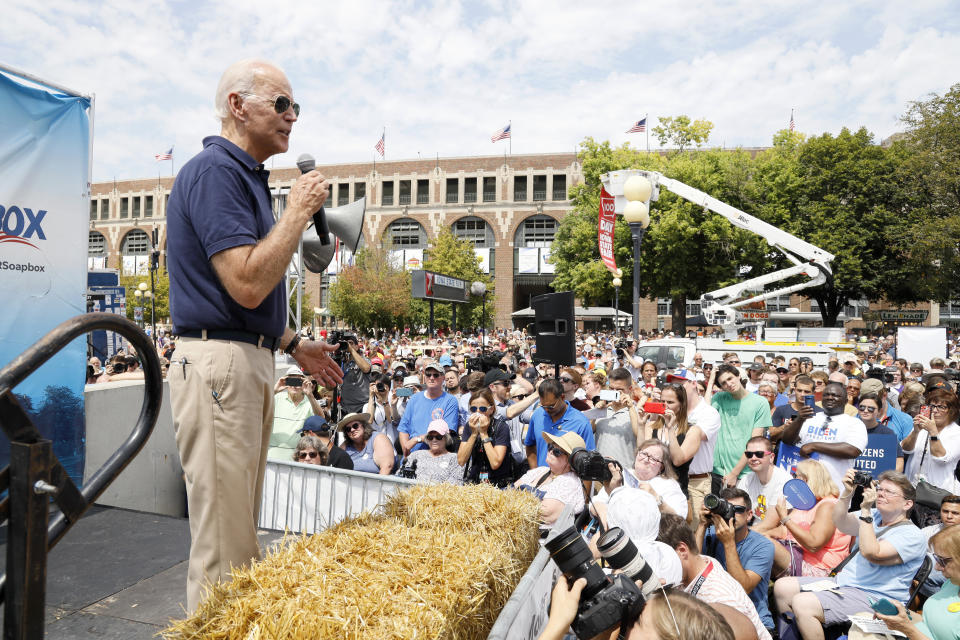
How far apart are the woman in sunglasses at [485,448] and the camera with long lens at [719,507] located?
226 centimetres

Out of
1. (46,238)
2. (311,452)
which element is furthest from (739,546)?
(46,238)

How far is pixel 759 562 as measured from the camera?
14.4 feet

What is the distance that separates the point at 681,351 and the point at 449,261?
33.9m

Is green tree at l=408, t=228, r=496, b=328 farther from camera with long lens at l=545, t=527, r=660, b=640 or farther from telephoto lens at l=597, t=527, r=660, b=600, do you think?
camera with long lens at l=545, t=527, r=660, b=640

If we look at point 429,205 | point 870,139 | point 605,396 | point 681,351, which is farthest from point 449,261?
point 605,396

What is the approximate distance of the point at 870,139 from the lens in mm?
37625

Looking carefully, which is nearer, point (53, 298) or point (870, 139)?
point (53, 298)

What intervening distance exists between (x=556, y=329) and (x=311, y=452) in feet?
10.1

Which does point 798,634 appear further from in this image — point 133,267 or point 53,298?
point 133,267

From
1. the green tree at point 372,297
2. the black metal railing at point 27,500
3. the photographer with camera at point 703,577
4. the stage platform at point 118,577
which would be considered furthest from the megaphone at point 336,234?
the green tree at point 372,297

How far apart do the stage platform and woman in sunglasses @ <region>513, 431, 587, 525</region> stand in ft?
6.80

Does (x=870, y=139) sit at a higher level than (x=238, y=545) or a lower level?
higher

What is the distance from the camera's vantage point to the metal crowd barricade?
446 centimetres

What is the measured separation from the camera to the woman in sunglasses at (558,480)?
491 centimetres
